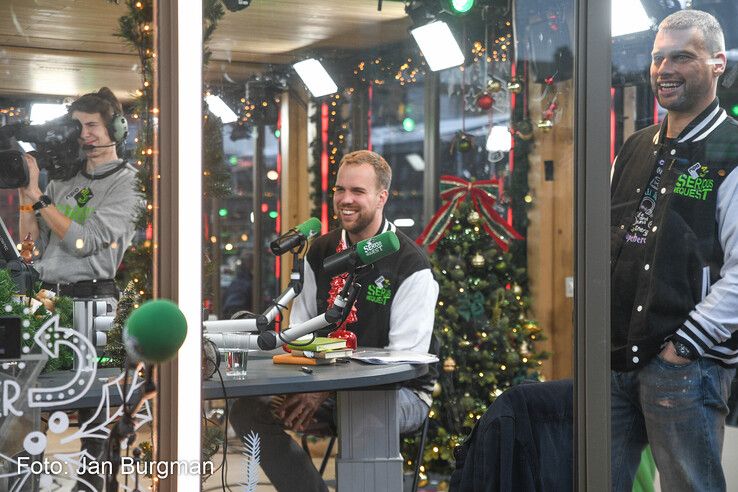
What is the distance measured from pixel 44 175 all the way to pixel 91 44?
0.41m

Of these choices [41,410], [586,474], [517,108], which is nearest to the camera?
[41,410]

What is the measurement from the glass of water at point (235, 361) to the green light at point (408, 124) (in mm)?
1508

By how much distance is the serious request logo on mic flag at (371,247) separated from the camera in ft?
11.4

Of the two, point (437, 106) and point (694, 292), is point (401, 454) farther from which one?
point (437, 106)

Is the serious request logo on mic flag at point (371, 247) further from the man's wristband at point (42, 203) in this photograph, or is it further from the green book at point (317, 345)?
the man's wristband at point (42, 203)

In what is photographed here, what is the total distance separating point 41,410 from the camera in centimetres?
276

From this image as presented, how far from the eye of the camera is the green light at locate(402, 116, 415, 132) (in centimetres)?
415

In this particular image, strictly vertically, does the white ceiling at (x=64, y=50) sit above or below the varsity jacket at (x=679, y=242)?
above

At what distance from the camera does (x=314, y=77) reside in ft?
11.2

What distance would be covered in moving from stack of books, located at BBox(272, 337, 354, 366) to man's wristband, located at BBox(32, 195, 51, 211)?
2.94ft

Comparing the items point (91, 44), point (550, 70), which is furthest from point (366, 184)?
point (91, 44)

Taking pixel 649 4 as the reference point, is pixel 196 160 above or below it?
below

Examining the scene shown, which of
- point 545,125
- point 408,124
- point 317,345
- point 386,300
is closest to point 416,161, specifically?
point 408,124

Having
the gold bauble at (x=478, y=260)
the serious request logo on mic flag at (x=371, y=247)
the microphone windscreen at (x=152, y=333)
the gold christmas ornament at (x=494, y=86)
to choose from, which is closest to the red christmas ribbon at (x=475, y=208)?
the gold bauble at (x=478, y=260)
